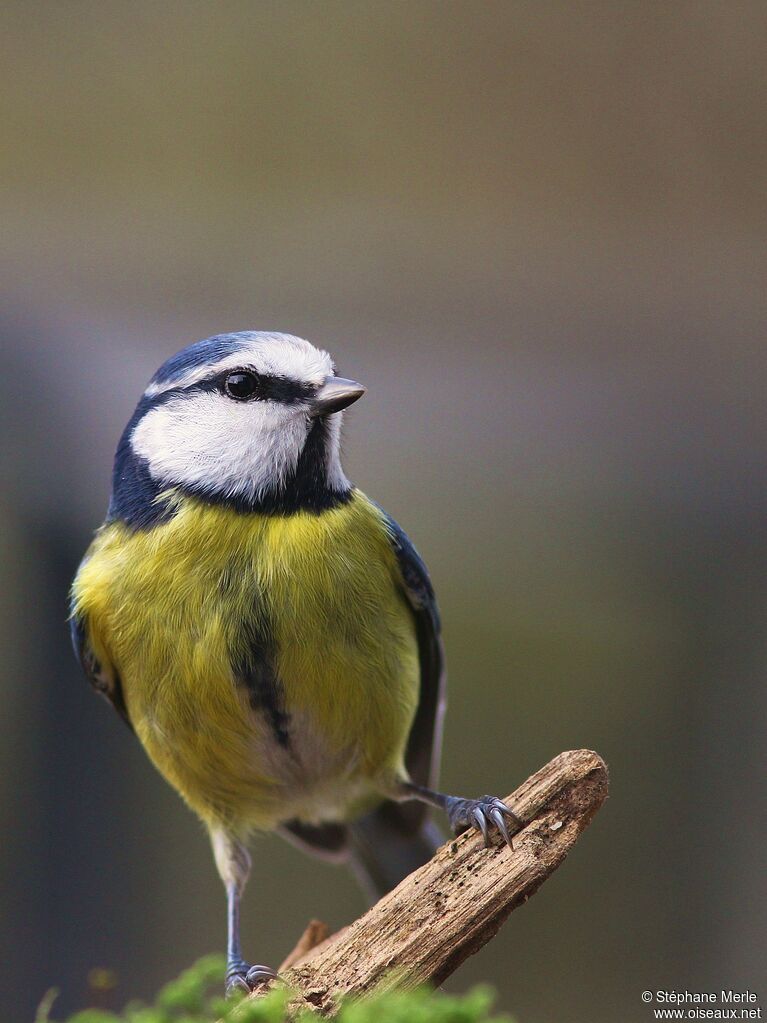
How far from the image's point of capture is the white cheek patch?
88 cm

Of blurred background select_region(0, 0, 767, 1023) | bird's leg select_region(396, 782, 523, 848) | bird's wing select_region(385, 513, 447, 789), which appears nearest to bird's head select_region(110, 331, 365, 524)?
bird's wing select_region(385, 513, 447, 789)

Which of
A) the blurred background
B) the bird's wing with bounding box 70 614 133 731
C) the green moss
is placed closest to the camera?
the green moss

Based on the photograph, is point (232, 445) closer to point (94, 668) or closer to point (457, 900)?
point (94, 668)

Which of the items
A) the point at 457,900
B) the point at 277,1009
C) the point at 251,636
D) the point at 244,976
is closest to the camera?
the point at 277,1009

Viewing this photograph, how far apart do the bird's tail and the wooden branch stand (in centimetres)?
38

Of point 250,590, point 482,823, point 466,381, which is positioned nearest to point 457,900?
point 482,823

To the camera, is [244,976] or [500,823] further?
[244,976]

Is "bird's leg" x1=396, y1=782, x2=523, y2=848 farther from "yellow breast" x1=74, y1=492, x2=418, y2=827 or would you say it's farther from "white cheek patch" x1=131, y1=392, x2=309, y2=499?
"white cheek patch" x1=131, y1=392, x2=309, y2=499

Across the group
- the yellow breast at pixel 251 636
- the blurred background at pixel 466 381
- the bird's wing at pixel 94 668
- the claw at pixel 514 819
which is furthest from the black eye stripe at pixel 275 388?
the blurred background at pixel 466 381

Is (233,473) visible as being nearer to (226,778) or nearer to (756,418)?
(226,778)

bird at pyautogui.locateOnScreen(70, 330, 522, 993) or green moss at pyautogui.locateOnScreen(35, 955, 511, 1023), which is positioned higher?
bird at pyautogui.locateOnScreen(70, 330, 522, 993)

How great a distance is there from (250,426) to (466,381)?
1.52 meters

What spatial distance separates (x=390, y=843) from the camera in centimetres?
114

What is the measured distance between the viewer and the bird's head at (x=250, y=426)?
0.88m
